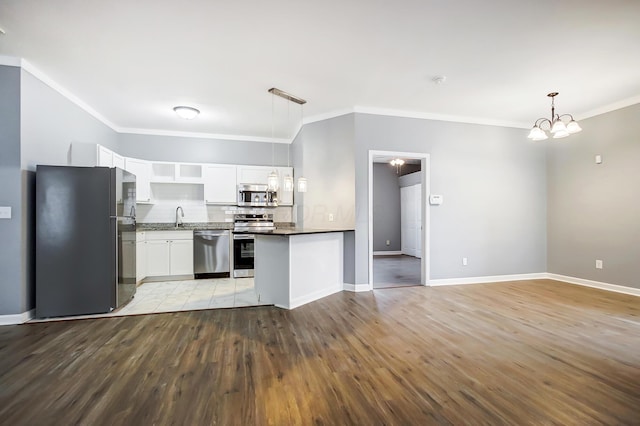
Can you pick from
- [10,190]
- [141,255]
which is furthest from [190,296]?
[10,190]

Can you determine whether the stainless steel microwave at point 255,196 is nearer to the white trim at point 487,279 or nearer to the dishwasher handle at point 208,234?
the dishwasher handle at point 208,234

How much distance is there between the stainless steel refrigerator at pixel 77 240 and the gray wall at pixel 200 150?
2.42 meters

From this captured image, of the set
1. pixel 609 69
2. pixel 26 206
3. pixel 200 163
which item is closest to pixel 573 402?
pixel 609 69

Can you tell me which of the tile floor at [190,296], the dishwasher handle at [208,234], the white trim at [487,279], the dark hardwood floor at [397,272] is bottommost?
the dark hardwood floor at [397,272]

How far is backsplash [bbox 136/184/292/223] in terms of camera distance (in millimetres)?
5707

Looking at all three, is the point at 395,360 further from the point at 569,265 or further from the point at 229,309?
the point at 569,265

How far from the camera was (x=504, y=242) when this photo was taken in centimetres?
517

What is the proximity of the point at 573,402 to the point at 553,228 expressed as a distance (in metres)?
4.49

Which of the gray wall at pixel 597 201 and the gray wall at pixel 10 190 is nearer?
the gray wall at pixel 10 190

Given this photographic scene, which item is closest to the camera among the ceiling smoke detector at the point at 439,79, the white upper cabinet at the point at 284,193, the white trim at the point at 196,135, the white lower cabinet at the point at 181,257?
the ceiling smoke detector at the point at 439,79

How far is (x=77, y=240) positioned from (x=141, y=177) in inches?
89.7

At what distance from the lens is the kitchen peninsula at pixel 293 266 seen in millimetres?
3637

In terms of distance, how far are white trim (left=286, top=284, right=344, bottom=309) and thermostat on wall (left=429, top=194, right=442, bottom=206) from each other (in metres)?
2.10

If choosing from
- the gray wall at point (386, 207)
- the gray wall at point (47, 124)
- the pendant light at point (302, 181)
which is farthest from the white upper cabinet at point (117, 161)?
the gray wall at point (386, 207)
